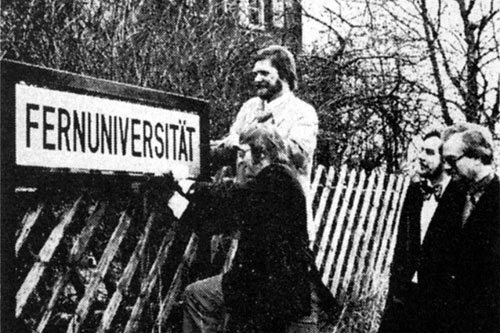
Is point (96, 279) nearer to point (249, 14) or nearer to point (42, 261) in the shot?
point (42, 261)

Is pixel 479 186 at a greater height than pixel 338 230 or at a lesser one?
greater

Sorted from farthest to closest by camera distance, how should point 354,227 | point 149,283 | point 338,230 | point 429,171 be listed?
point 354,227 < point 338,230 < point 429,171 < point 149,283

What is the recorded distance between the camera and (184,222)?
4484 mm

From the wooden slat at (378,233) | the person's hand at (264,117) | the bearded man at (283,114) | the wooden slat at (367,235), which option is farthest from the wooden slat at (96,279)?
the wooden slat at (378,233)

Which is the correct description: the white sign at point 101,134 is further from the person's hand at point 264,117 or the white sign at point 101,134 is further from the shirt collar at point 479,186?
the shirt collar at point 479,186

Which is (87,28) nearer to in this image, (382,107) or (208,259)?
(208,259)

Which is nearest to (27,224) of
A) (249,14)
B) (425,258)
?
(425,258)

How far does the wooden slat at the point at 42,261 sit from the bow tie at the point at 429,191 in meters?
1.97

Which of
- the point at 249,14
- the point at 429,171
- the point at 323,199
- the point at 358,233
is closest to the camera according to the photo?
the point at 429,171

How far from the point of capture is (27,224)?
356cm

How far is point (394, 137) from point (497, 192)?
632 centimetres

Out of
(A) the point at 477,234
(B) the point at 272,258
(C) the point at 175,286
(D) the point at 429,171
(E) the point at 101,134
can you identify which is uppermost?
(E) the point at 101,134

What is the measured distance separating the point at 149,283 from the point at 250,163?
0.89m

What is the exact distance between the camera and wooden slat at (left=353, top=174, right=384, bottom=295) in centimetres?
762
